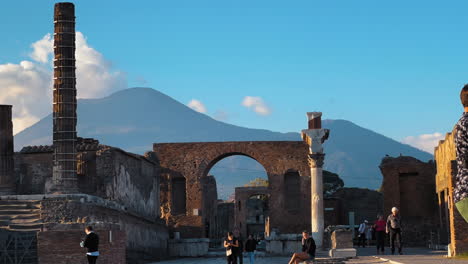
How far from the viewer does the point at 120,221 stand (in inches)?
1296

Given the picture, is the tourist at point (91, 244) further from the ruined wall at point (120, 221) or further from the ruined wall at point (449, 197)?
the ruined wall at point (449, 197)

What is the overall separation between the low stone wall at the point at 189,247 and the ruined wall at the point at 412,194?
316 inches

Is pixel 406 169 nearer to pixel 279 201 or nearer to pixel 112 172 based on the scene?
pixel 279 201

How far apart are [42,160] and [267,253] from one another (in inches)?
412

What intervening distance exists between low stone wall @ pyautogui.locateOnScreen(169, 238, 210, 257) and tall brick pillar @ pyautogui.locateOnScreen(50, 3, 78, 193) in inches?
345

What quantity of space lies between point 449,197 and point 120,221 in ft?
44.3

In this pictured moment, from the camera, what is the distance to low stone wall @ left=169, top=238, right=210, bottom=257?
130ft

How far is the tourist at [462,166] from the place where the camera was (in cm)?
775

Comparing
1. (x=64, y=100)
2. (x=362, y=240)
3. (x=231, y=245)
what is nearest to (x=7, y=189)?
(x=64, y=100)

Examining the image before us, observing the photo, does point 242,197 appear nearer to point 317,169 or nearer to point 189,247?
point 189,247

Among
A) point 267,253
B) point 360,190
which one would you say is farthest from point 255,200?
point 267,253

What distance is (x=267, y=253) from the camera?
127 ft

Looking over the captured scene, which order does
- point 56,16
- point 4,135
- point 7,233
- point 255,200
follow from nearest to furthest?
point 7,233 → point 56,16 → point 4,135 → point 255,200

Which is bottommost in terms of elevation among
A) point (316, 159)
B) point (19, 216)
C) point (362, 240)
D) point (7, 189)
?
point (362, 240)
